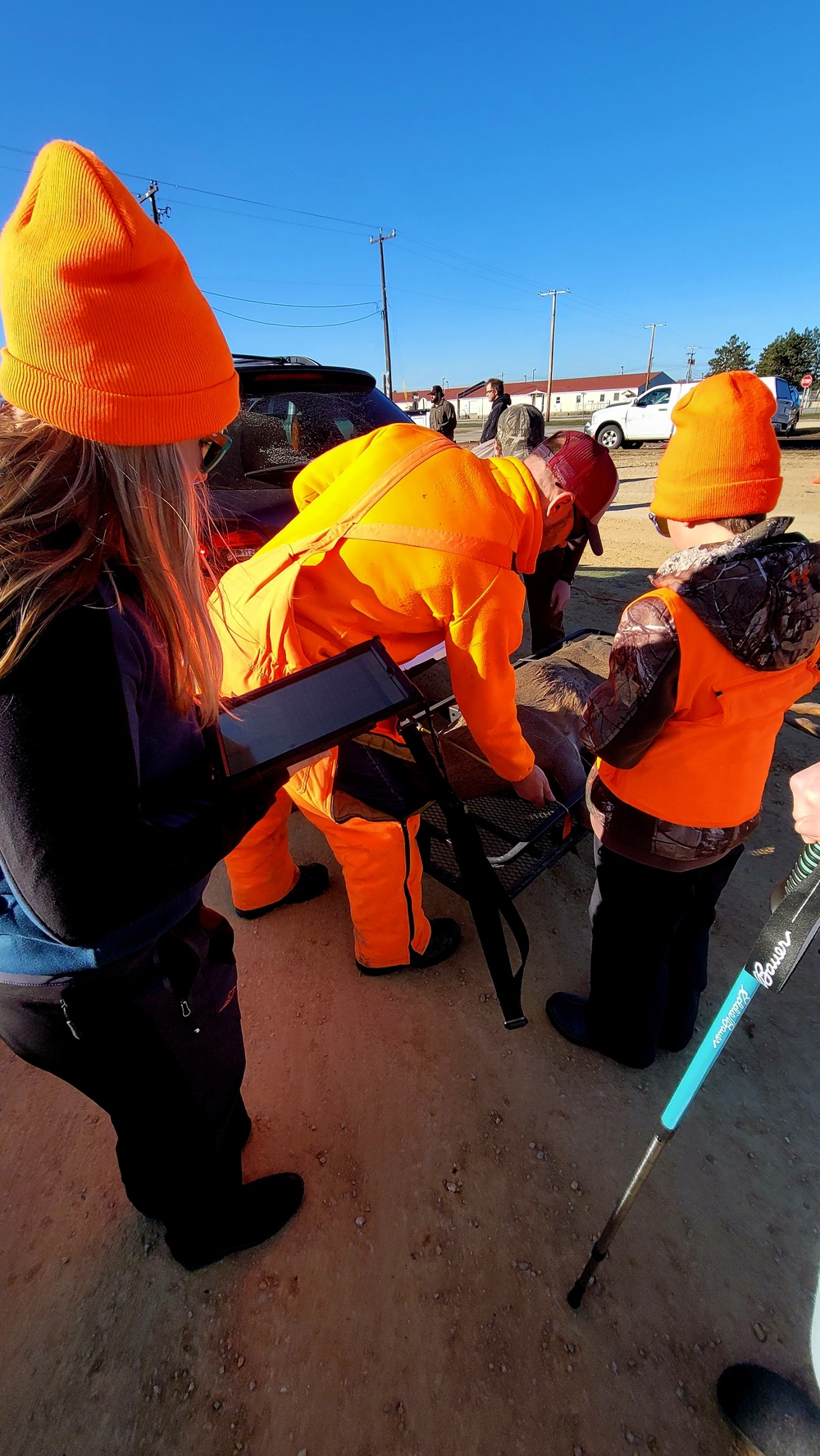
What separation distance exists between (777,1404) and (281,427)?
4.05m

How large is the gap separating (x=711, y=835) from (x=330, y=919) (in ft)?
5.60

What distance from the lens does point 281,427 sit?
342cm

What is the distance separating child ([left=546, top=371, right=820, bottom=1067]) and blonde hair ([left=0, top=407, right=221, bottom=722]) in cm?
98

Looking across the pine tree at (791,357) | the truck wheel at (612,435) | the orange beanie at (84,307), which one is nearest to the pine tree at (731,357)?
the pine tree at (791,357)

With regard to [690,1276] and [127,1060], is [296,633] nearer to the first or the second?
[127,1060]

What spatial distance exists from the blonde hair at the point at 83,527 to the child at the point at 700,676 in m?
0.98

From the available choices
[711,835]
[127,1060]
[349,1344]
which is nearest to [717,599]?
[711,835]

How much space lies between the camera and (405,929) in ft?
7.70

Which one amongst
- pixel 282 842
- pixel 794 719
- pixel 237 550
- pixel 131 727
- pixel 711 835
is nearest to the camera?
pixel 131 727

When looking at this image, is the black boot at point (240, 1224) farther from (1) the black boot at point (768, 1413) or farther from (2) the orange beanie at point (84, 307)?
(2) the orange beanie at point (84, 307)

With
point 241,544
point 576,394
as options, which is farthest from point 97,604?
point 576,394

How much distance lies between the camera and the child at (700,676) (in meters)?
1.32

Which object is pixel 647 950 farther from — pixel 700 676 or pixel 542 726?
pixel 542 726

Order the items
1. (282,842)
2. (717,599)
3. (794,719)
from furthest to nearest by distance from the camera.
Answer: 1. (794,719)
2. (282,842)
3. (717,599)
